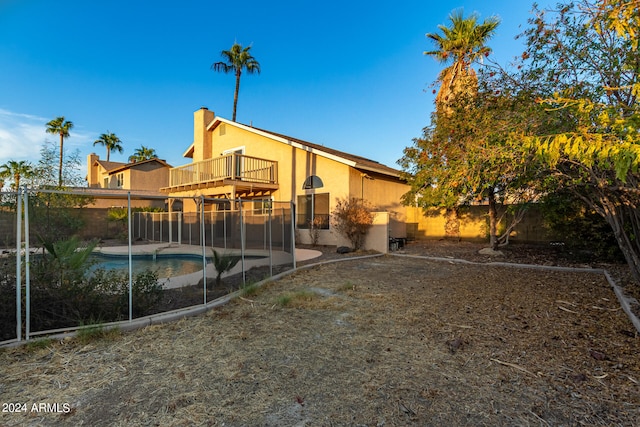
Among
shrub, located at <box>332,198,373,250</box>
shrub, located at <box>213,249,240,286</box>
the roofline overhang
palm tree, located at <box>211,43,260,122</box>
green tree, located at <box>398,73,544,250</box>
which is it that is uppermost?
palm tree, located at <box>211,43,260,122</box>

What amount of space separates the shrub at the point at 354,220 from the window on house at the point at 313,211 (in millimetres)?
1185

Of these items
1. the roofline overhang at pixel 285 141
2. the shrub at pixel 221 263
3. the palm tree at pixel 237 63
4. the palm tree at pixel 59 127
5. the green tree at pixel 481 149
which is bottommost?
the shrub at pixel 221 263

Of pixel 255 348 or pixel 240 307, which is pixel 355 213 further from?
pixel 255 348

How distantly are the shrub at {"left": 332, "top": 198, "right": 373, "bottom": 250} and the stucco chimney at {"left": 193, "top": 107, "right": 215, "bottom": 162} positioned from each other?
1001 centimetres

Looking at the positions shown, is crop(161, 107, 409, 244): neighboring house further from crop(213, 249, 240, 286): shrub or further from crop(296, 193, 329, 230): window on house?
crop(213, 249, 240, 286): shrub

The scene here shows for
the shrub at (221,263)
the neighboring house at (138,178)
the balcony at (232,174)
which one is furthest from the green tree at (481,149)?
the neighboring house at (138,178)

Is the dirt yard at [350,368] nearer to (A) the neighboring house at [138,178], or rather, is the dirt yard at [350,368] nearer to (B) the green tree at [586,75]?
(B) the green tree at [586,75]

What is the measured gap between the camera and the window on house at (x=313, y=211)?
13312 millimetres

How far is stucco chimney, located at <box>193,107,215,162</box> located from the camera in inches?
709

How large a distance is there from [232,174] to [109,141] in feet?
120

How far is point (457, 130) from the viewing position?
912 centimetres

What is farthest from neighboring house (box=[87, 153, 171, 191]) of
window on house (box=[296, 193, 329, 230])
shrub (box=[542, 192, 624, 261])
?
shrub (box=[542, 192, 624, 261])

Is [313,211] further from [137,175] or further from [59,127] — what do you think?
[59,127]

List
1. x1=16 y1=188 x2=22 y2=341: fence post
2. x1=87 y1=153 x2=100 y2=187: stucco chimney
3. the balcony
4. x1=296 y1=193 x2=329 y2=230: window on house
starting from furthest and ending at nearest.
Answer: x1=87 y1=153 x2=100 y2=187: stucco chimney
the balcony
x1=296 y1=193 x2=329 y2=230: window on house
x1=16 y1=188 x2=22 y2=341: fence post
